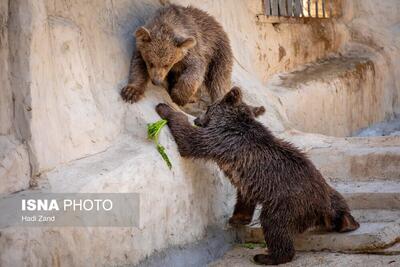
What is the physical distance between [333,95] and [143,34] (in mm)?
5874

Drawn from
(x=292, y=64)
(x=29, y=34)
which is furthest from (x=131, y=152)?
(x=292, y=64)

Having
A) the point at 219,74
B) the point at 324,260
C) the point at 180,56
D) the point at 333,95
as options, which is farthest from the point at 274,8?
the point at 324,260

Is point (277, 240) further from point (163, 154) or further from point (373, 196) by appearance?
point (373, 196)

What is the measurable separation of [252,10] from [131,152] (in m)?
6.10

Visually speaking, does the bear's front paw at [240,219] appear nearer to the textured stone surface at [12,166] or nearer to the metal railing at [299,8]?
the textured stone surface at [12,166]

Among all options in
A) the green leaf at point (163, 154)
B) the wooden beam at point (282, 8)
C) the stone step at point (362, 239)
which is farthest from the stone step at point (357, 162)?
the wooden beam at point (282, 8)

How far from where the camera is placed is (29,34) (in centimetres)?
641

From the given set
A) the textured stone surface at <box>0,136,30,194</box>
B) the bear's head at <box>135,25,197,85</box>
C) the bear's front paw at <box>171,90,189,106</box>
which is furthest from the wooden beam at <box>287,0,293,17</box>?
the textured stone surface at <box>0,136,30,194</box>

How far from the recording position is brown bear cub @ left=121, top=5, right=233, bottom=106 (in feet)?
26.3

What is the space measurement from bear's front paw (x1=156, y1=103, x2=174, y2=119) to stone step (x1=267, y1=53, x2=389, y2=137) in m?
3.88

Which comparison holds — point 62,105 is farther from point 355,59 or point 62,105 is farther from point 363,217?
point 355,59

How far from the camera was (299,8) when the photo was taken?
44.9 feet

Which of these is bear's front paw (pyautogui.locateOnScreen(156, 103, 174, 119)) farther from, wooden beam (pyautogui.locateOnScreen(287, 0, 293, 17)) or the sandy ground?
wooden beam (pyautogui.locateOnScreen(287, 0, 293, 17))

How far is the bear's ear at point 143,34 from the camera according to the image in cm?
795
